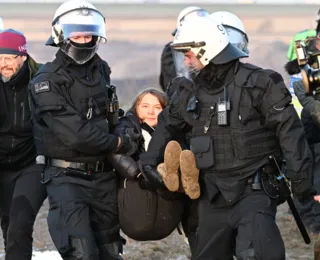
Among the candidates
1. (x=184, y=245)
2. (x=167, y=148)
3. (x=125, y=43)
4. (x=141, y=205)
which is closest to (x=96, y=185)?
(x=141, y=205)

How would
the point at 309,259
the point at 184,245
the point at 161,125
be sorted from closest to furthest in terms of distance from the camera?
the point at 161,125, the point at 309,259, the point at 184,245

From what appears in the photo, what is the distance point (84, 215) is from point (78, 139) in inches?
20.7

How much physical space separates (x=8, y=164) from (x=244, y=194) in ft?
6.57

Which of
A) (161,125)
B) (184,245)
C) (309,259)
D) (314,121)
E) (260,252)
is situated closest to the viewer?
(260,252)

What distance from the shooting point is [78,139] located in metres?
5.49

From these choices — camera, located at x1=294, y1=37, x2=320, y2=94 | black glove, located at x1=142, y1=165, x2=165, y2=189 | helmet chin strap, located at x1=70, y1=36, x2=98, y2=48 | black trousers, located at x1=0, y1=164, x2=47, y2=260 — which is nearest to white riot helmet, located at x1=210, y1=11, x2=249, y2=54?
camera, located at x1=294, y1=37, x2=320, y2=94

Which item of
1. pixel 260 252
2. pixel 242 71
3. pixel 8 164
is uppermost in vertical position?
pixel 242 71

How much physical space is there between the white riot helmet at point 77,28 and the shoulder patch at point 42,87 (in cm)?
28

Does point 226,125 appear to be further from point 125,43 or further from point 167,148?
point 125,43

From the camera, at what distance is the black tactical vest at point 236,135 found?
5203 millimetres

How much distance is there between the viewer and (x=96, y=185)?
5781 millimetres

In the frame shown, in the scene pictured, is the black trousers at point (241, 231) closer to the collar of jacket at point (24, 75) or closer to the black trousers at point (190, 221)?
the black trousers at point (190, 221)


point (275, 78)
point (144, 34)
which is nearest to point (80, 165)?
point (275, 78)

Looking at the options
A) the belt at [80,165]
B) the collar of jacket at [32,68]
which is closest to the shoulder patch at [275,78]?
the belt at [80,165]
